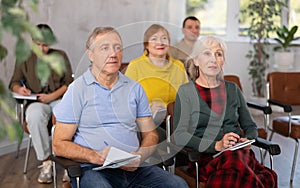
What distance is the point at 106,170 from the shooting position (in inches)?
100.0

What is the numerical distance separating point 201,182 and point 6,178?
197 centimetres

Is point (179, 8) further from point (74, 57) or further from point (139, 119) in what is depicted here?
point (139, 119)

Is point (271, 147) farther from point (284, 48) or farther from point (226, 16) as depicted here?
point (226, 16)

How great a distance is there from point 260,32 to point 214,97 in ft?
13.3

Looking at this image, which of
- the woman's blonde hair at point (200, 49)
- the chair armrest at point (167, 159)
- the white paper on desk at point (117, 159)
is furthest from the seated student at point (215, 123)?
the white paper on desk at point (117, 159)

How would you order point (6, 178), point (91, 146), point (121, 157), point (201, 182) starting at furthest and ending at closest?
point (6, 178) → point (201, 182) → point (91, 146) → point (121, 157)

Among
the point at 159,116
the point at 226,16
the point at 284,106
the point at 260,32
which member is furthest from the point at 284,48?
the point at 159,116

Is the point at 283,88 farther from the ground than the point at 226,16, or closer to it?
closer to it

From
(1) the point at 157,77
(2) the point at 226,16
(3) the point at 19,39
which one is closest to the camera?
(3) the point at 19,39

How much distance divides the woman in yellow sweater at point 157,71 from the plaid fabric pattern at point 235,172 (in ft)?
2.03

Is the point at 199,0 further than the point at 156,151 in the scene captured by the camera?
Yes

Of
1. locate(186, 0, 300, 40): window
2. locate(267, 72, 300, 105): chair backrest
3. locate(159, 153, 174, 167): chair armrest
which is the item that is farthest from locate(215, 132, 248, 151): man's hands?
locate(186, 0, 300, 40): window

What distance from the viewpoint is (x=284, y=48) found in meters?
7.03

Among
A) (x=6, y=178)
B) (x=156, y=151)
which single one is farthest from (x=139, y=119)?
(x=6, y=178)
